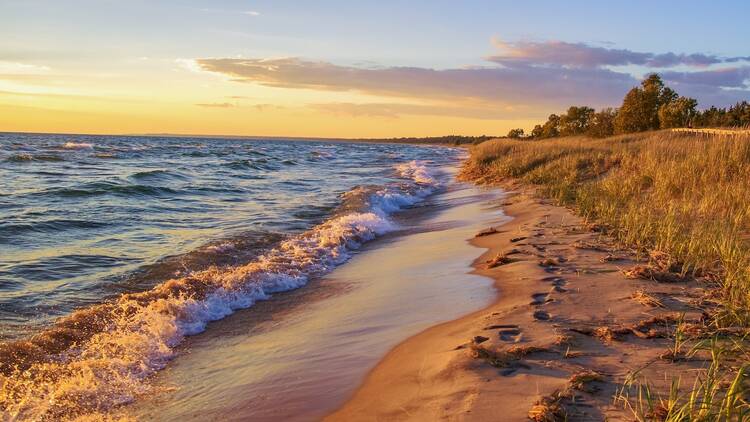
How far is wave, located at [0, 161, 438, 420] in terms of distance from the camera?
163 inches

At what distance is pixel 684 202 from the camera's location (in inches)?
356

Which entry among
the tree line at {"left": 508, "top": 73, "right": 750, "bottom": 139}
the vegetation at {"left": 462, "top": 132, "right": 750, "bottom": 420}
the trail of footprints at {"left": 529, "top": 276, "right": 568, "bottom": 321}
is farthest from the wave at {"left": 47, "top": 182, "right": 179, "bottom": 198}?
the tree line at {"left": 508, "top": 73, "right": 750, "bottom": 139}

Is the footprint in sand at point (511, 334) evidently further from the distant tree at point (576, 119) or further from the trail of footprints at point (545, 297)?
the distant tree at point (576, 119)

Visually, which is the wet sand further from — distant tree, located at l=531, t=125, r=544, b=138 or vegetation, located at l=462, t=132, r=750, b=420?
distant tree, located at l=531, t=125, r=544, b=138

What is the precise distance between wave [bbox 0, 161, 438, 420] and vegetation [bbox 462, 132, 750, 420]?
381 centimetres

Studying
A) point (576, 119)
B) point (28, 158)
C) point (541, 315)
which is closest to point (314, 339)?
point (541, 315)

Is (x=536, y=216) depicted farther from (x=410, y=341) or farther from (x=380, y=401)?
(x=380, y=401)

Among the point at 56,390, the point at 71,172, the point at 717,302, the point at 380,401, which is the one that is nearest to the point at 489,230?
the point at 717,302

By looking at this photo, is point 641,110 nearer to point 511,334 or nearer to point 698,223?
point 698,223

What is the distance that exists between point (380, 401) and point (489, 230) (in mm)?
7155

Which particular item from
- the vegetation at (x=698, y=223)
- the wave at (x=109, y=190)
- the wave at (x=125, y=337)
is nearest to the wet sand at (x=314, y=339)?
the wave at (x=125, y=337)

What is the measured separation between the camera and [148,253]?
941cm

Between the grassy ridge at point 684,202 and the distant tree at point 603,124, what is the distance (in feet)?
98.3

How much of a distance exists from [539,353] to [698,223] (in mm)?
4861
